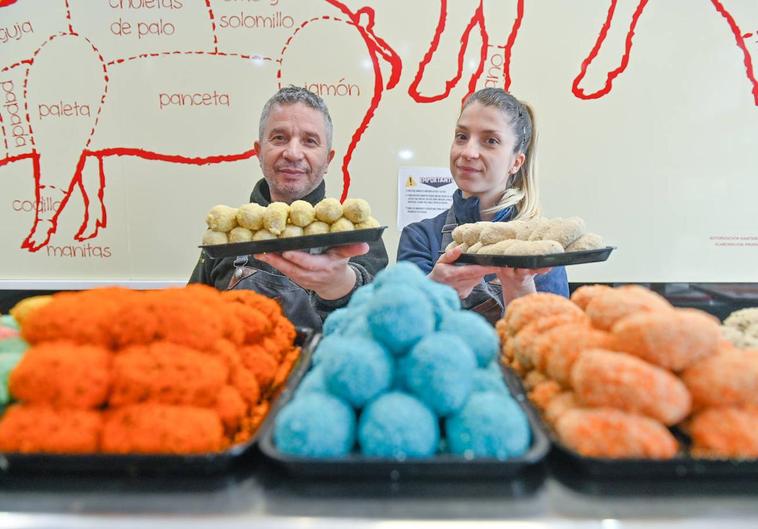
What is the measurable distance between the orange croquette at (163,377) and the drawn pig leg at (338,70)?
2.14m

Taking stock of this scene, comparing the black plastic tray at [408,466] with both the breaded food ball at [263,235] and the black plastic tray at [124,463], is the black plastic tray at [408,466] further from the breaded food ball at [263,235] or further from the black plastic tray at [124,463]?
the breaded food ball at [263,235]

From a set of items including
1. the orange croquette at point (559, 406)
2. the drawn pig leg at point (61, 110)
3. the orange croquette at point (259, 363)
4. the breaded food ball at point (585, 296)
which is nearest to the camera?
the orange croquette at point (559, 406)

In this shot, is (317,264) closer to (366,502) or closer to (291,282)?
(291,282)

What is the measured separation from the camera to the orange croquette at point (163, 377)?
0.68m

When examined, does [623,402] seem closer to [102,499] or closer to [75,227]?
[102,499]

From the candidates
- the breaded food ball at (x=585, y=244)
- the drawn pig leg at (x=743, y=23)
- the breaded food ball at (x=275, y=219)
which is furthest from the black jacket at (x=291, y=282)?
the drawn pig leg at (x=743, y=23)

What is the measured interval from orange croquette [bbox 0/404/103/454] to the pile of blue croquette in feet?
0.82

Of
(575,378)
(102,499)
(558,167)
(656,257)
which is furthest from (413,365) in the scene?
(656,257)

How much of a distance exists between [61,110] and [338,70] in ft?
4.89

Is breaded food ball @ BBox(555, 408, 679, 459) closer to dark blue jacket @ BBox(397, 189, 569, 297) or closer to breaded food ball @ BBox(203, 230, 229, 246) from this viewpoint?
breaded food ball @ BBox(203, 230, 229, 246)

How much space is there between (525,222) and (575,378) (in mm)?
1021

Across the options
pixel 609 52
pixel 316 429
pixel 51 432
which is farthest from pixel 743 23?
pixel 51 432

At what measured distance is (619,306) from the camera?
2.68ft

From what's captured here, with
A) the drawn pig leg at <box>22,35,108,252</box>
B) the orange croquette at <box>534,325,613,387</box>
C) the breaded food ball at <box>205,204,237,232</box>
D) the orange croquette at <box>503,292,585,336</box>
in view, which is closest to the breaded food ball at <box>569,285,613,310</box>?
the orange croquette at <box>503,292,585,336</box>
